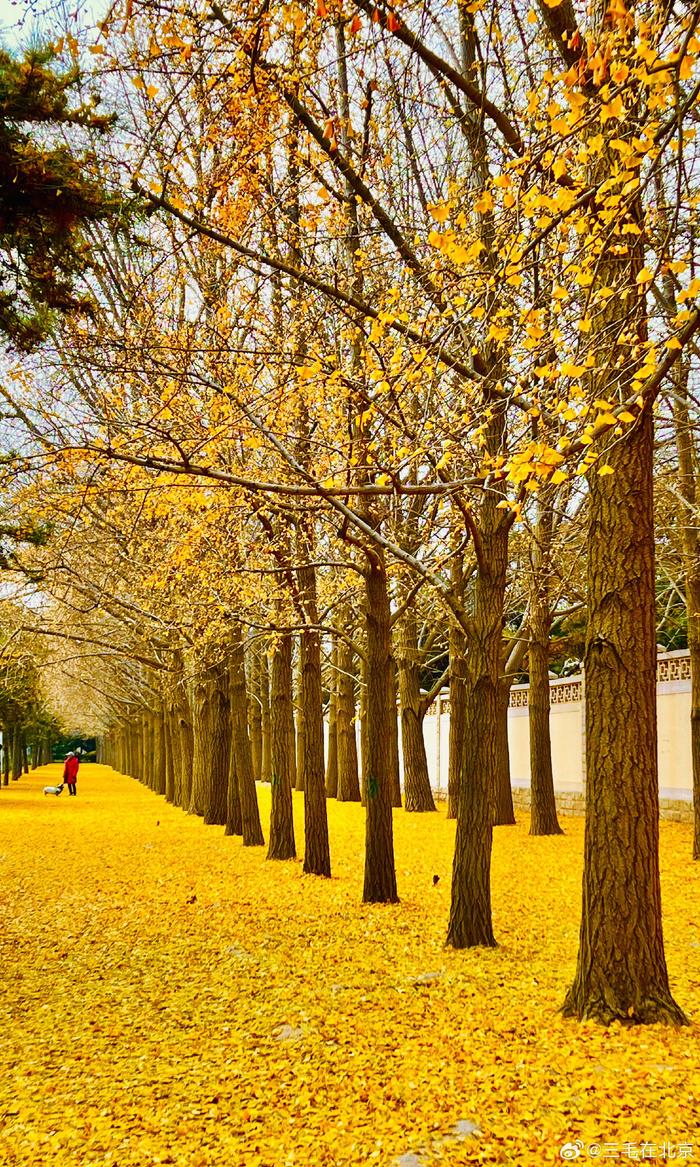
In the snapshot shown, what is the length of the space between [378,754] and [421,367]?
18.2ft

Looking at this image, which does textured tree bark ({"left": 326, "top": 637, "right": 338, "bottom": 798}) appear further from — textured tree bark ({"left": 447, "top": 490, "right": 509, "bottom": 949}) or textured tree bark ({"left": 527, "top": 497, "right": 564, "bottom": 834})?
textured tree bark ({"left": 447, "top": 490, "right": 509, "bottom": 949})

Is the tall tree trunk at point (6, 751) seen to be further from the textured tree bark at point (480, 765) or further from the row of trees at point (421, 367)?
the textured tree bark at point (480, 765)

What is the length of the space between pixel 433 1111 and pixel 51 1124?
82.1 inches

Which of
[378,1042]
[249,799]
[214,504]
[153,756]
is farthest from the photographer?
[153,756]

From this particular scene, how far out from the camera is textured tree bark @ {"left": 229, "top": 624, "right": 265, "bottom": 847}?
16500 millimetres

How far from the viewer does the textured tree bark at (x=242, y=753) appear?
54.1 ft

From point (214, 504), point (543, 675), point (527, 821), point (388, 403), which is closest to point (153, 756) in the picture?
point (527, 821)

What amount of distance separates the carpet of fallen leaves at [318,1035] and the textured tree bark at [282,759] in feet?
7.03

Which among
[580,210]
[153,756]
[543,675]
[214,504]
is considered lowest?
[153,756]

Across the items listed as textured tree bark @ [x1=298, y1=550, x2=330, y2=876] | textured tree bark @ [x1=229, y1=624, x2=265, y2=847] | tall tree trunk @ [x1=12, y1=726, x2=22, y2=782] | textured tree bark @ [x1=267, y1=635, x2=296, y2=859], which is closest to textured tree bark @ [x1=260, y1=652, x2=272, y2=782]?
textured tree bark @ [x1=229, y1=624, x2=265, y2=847]

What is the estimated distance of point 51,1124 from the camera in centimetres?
473

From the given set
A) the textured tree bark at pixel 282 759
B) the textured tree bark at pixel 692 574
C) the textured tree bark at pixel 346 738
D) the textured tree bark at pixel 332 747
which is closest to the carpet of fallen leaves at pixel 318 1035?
the textured tree bark at pixel 692 574

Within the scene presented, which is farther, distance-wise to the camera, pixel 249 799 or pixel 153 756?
pixel 153 756

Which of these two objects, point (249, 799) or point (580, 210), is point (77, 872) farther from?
point (580, 210)
